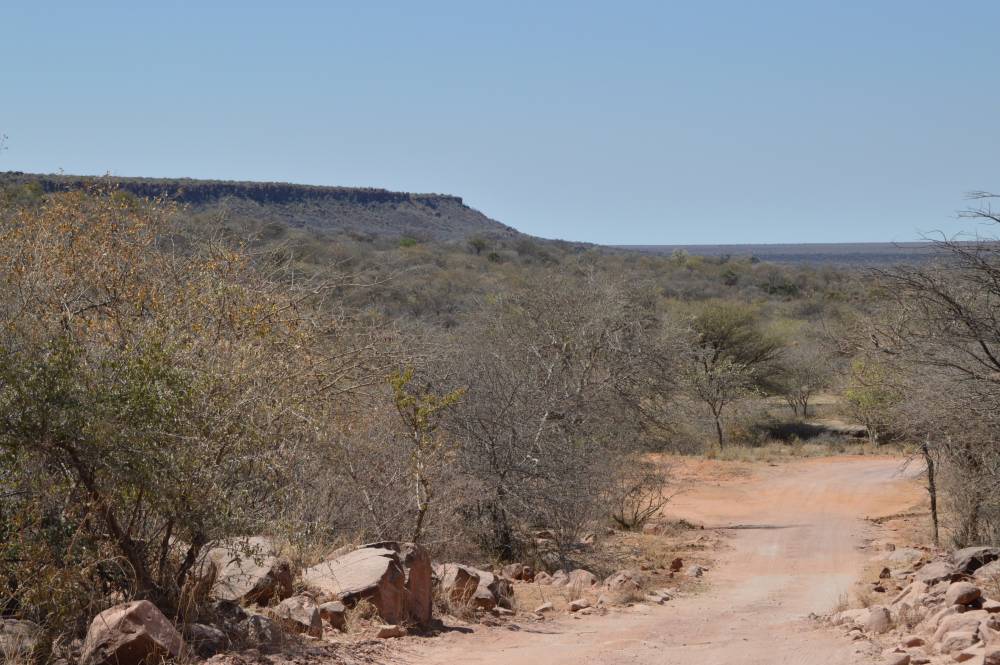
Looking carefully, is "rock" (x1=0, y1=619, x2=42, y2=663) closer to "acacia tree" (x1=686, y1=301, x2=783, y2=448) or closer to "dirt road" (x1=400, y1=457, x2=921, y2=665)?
"dirt road" (x1=400, y1=457, x2=921, y2=665)

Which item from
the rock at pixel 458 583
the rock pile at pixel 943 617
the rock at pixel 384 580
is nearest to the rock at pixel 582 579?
the rock at pixel 458 583

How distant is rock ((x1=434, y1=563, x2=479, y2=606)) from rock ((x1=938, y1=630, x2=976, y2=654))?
408 centimetres

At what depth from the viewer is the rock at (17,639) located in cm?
582

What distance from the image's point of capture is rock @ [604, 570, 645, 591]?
11562mm

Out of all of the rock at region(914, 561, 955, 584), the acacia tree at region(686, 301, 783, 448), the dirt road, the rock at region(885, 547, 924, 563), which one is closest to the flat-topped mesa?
the acacia tree at region(686, 301, 783, 448)

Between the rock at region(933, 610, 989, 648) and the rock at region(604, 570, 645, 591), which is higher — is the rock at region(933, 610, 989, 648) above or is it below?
above

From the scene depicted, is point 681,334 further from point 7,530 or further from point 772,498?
point 7,530

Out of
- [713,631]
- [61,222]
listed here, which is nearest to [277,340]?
[61,222]

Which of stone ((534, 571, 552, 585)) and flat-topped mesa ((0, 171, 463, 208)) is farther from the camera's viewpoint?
flat-topped mesa ((0, 171, 463, 208))

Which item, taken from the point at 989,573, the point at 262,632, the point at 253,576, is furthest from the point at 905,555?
the point at 262,632

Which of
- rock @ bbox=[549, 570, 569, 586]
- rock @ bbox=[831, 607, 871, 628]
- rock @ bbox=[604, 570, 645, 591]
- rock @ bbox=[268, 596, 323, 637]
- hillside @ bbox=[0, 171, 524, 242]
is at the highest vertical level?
hillside @ bbox=[0, 171, 524, 242]

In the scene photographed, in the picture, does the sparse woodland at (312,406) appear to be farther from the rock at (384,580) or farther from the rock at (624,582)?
A: the rock at (624,582)

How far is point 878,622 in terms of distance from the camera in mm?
8727

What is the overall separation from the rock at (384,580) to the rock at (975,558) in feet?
18.5
